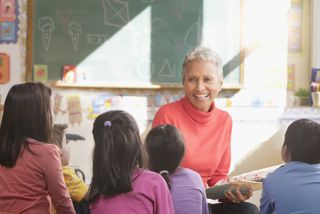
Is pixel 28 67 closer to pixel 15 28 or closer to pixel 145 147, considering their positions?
pixel 15 28

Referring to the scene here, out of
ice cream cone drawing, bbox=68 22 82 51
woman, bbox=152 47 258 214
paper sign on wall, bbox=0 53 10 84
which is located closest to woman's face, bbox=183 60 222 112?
woman, bbox=152 47 258 214

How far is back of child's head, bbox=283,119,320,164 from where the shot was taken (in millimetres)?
1784

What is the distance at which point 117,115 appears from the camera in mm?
1643

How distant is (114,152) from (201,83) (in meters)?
0.86

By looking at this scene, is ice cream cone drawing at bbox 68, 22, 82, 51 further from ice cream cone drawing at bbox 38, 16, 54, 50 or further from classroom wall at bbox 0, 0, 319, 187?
classroom wall at bbox 0, 0, 319, 187

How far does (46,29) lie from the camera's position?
3018 millimetres

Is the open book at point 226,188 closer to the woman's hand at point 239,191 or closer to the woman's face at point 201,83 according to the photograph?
the woman's hand at point 239,191

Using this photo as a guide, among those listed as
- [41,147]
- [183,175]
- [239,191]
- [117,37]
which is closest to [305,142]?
[239,191]

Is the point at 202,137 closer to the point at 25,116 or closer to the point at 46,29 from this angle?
the point at 25,116

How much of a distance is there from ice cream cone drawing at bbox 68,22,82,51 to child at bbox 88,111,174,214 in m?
1.52

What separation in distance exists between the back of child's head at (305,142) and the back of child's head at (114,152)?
61 cm

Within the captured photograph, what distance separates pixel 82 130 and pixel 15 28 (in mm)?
787

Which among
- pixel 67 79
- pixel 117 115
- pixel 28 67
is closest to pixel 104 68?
pixel 67 79

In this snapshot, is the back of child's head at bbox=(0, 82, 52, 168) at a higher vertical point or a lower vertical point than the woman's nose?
lower
